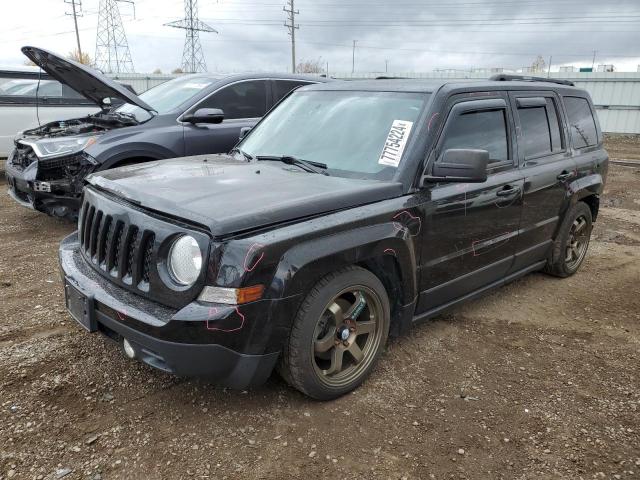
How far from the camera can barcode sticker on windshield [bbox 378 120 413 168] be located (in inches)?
127

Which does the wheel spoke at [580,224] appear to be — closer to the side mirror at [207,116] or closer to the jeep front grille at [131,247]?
the side mirror at [207,116]

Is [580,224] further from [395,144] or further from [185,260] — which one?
[185,260]

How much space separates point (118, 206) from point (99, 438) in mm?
1196

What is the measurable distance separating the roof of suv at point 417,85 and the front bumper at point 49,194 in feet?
9.75

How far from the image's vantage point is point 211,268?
95.3 inches

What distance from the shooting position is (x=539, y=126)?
4.29m

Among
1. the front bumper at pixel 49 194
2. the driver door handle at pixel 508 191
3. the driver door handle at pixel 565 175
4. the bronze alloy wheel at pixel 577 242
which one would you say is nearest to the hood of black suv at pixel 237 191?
the driver door handle at pixel 508 191

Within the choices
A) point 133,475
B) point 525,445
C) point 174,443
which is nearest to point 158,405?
point 174,443

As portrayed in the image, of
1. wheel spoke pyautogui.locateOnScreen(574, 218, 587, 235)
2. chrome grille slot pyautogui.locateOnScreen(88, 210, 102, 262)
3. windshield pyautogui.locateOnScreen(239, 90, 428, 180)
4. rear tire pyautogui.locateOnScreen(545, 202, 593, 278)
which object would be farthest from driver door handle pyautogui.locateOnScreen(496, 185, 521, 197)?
chrome grille slot pyautogui.locateOnScreen(88, 210, 102, 262)

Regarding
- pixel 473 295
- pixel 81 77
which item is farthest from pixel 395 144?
pixel 81 77

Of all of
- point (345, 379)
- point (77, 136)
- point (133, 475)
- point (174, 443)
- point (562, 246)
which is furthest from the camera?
point (77, 136)

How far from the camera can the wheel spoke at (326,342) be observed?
288cm

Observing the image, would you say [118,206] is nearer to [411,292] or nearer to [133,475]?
[133,475]

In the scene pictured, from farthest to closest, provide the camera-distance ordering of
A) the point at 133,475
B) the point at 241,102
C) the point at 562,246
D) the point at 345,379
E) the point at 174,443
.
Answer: the point at 241,102, the point at 562,246, the point at 345,379, the point at 174,443, the point at 133,475
